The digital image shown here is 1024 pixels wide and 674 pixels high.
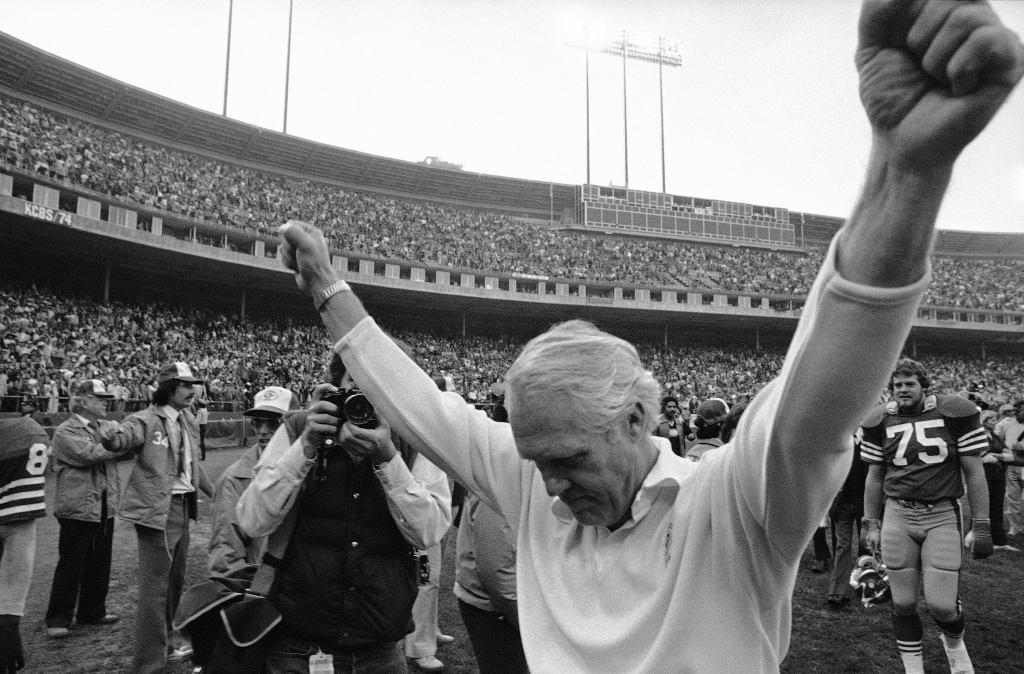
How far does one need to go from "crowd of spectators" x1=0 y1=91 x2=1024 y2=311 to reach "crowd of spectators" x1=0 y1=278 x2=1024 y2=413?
459 centimetres

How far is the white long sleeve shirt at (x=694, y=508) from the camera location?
0.90 m

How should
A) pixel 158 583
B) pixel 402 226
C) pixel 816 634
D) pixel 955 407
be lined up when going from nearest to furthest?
pixel 158 583 → pixel 955 407 → pixel 816 634 → pixel 402 226

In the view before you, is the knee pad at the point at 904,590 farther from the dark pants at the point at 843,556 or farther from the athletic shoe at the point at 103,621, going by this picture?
the athletic shoe at the point at 103,621

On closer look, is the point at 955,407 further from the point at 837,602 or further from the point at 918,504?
the point at 837,602

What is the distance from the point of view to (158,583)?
4812 mm

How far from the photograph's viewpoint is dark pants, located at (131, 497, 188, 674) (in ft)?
15.3

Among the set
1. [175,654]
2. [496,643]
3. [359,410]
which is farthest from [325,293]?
[175,654]

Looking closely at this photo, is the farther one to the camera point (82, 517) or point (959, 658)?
point (82, 517)

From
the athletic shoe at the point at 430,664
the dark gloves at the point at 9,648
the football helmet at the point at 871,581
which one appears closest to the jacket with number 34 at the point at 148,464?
the dark gloves at the point at 9,648

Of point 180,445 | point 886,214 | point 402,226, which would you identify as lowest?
point 180,445

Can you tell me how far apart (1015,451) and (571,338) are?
9.96 metres

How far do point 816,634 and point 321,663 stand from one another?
5.12m

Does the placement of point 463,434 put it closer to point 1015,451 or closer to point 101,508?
point 101,508

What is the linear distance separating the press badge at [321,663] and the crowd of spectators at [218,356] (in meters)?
3.17
